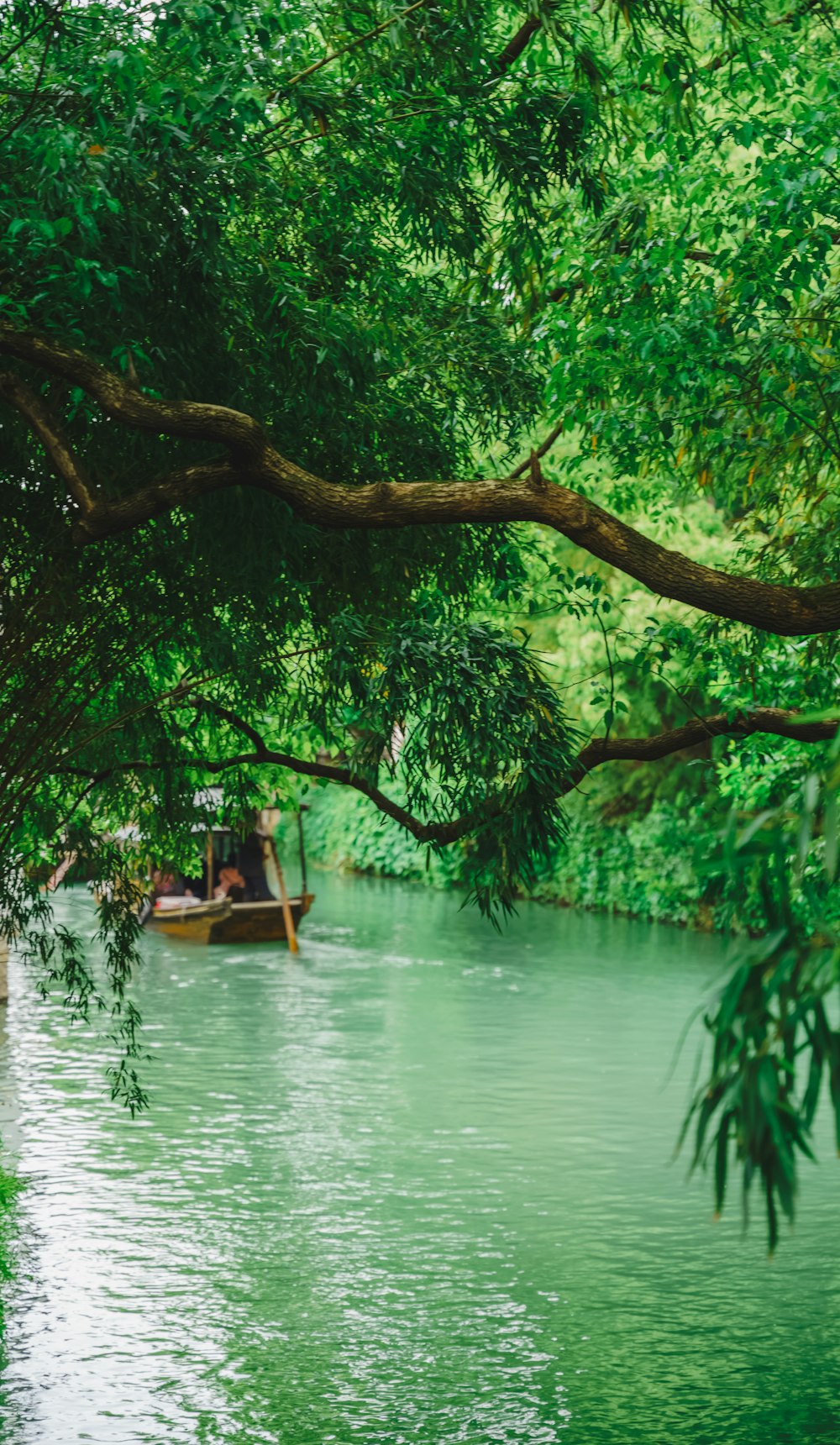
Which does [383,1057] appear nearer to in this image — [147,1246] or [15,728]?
[147,1246]

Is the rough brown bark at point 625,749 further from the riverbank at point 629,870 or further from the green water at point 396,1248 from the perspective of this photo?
the riverbank at point 629,870

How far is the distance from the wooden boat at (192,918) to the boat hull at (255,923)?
0.10 metres

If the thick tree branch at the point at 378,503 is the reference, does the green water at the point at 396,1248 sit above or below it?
below

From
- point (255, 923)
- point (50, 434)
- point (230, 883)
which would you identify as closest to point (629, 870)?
point (255, 923)

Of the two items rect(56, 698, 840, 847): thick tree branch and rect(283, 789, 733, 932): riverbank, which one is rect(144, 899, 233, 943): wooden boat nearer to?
rect(283, 789, 733, 932): riverbank

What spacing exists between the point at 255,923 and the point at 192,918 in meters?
1.22

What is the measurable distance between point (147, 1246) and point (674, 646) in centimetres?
569

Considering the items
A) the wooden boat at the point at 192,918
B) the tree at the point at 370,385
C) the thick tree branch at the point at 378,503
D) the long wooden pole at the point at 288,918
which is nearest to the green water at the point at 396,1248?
the thick tree branch at the point at 378,503

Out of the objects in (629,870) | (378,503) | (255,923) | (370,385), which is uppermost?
(370,385)

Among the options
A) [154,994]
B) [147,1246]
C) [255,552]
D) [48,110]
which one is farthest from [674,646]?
[154,994]

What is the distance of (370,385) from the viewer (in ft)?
24.9

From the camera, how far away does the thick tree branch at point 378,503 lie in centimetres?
562

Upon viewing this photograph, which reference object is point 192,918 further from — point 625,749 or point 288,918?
point 625,749

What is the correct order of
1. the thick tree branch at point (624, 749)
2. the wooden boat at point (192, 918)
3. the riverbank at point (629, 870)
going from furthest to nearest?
the wooden boat at point (192, 918) → the riverbank at point (629, 870) → the thick tree branch at point (624, 749)
